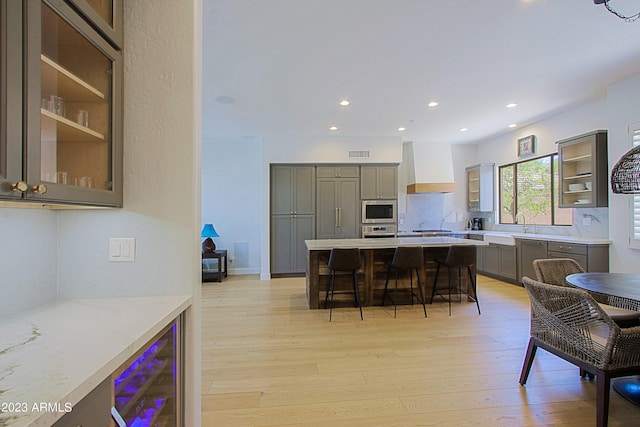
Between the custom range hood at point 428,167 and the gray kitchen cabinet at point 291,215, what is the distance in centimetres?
241

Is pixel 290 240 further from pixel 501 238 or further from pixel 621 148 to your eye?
pixel 621 148

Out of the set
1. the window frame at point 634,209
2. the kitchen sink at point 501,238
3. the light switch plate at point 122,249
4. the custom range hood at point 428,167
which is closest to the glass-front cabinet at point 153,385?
the light switch plate at point 122,249

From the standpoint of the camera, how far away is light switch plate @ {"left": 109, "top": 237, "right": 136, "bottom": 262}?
1400 mm

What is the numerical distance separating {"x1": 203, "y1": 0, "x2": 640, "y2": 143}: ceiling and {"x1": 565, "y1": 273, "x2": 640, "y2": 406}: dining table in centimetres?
219

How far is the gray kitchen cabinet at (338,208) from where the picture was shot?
233 inches

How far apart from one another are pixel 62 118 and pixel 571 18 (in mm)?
3682

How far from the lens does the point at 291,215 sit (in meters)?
5.86

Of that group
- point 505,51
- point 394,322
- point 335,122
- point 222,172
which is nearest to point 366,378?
point 394,322

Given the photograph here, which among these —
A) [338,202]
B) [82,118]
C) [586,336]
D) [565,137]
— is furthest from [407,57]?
[565,137]

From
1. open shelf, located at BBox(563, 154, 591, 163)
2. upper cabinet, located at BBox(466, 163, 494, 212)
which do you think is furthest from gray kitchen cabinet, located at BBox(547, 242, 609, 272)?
upper cabinet, located at BBox(466, 163, 494, 212)

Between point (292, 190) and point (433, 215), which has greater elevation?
point (292, 190)

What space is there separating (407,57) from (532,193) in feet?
14.3

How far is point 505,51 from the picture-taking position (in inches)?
114

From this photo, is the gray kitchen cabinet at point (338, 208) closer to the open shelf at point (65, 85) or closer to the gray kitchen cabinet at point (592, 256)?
the gray kitchen cabinet at point (592, 256)
